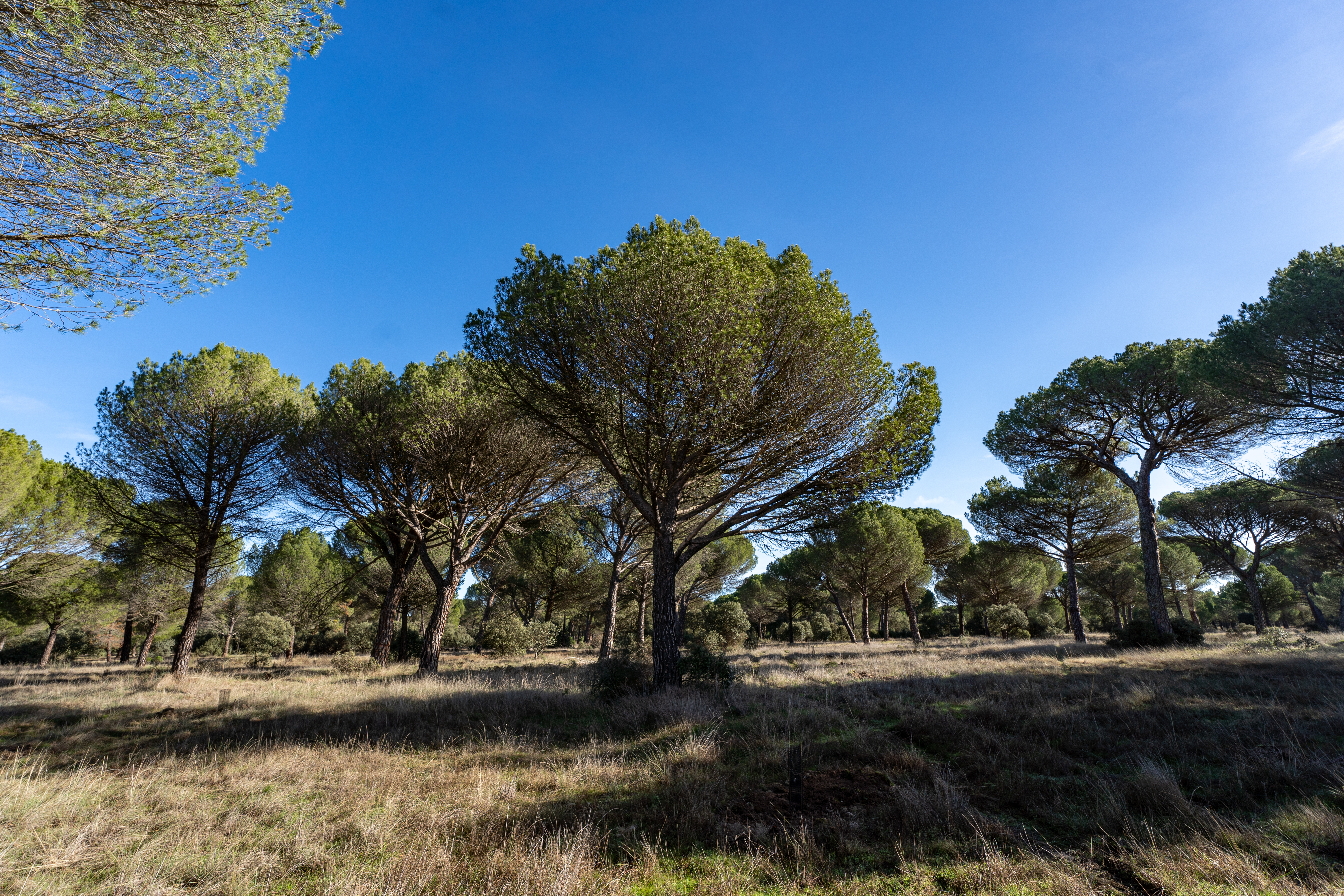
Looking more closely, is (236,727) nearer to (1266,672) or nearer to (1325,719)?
(1325,719)

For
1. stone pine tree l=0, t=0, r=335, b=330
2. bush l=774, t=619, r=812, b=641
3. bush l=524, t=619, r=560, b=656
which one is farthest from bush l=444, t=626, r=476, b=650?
stone pine tree l=0, t=0, r=335, b=330

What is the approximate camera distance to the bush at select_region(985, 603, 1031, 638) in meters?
27.4

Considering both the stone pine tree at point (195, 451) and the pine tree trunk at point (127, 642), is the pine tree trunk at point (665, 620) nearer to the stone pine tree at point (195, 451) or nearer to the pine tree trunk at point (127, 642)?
the stone pine tree at point (195, 451)

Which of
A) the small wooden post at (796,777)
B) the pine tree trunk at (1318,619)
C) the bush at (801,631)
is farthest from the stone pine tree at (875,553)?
the pine tree trunk at (1318,619)

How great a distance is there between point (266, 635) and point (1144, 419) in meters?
37.3

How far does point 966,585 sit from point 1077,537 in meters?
16.2

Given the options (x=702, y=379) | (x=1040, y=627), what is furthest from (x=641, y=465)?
(x=1040, y=627)

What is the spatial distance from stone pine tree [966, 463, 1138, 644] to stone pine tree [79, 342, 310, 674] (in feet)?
91.7

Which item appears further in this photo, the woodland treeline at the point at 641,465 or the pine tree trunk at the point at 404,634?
the pine tree trunk at the point at 404,634

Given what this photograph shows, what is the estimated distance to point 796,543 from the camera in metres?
11.4

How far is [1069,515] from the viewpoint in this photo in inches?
848

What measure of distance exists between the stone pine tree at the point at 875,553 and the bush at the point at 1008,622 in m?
4.68

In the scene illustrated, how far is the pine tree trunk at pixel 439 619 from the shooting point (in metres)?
14.0

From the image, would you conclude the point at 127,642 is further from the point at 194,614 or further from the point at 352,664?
the point at 352,664
